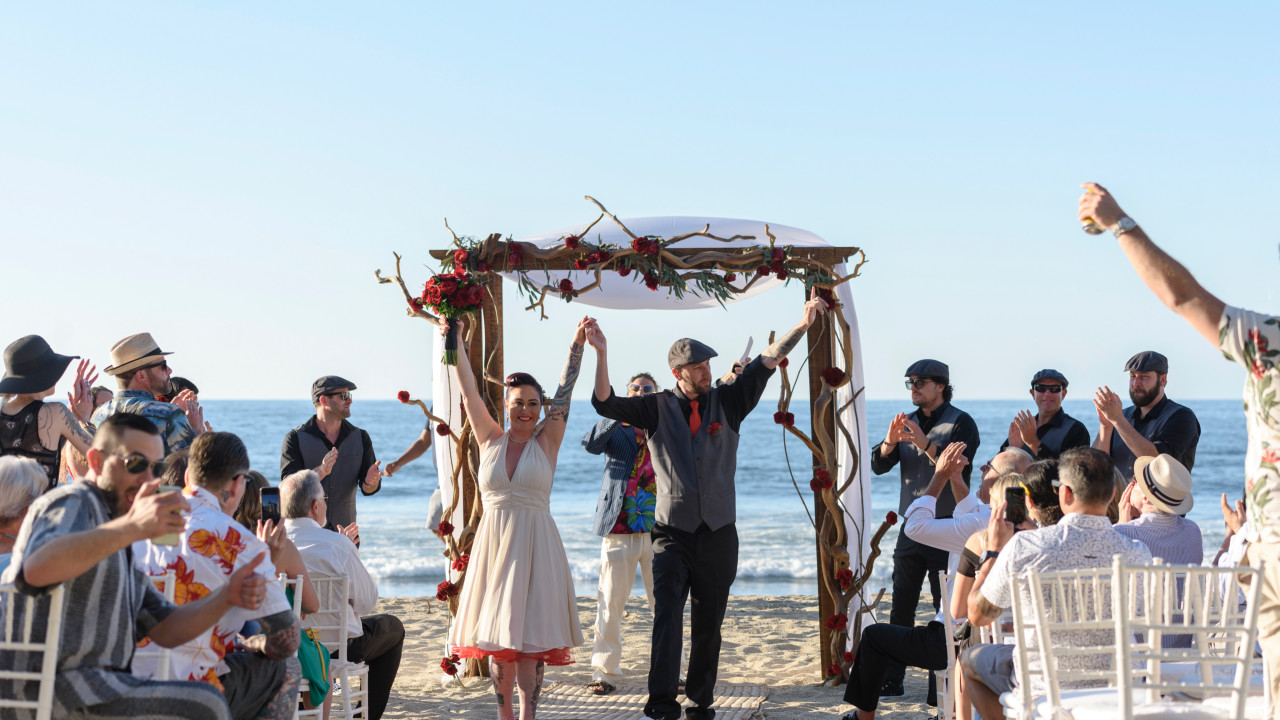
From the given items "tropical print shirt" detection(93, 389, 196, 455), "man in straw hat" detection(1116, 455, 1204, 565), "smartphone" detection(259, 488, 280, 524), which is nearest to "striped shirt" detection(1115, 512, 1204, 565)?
"man in straw hat" detection(1116, 455, 1204, 565)

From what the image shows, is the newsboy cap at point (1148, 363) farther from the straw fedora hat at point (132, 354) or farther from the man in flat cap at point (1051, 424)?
the straw fedora hat at point (132, 354)

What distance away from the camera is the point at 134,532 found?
261 centimetres

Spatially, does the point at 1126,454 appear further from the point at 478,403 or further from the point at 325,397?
the point at 325,397

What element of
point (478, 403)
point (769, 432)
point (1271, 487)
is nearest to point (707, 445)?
point (478, 403)

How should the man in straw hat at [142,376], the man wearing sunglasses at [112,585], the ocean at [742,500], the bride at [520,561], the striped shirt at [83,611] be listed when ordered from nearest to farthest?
the man wearing sunglasses at [112,585] < the striped shirt at [83,611] < the man in straw hat at [142,376] < the bride at [520,561] < the ocean at [742,500]

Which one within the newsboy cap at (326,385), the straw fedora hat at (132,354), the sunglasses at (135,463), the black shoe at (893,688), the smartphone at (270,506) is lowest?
the black shoe at (893,688)

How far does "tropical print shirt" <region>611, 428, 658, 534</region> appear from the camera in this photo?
6809 mm

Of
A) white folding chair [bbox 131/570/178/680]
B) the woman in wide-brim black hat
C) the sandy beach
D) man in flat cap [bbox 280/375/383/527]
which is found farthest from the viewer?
man in flat cap [bbox 280/375/383/527]

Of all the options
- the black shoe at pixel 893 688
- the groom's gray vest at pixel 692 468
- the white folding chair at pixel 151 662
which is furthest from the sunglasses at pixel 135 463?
the black shoe at pixel 893 688

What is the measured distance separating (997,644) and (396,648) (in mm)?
2831

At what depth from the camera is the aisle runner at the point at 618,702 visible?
19.0ft

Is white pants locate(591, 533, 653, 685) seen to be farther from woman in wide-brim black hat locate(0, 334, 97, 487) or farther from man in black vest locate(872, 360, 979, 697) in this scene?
woman in wide-brim black hat locate(0, 334, 97, 487)

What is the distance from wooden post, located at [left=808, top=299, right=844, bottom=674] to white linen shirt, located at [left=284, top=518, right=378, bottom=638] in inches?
108

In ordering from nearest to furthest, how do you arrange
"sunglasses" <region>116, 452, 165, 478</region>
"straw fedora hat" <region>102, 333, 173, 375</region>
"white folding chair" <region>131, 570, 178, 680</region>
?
1. "sunglasses" <region>116, 452, 165, 478</region>
2. "white folding chair" <region>131, 570, 178, 680</region>
3. "straw fedora hat" <region>102, 333, 173, 375</region>
